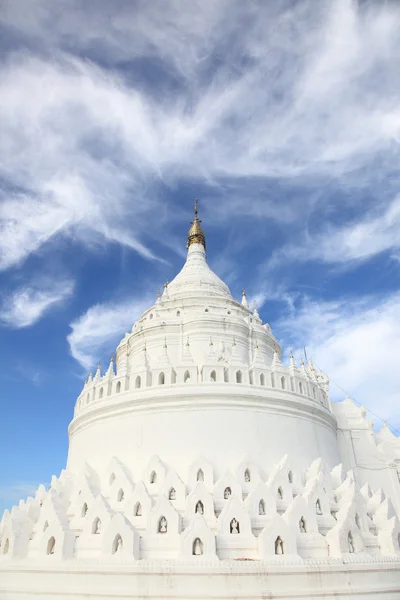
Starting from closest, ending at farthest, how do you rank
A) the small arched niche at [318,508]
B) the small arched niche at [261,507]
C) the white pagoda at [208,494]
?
the white pagoda at [208,494], the small arched niche at [261,507], the small arched niche at [318,508]

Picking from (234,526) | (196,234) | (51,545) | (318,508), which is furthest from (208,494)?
(196,234)

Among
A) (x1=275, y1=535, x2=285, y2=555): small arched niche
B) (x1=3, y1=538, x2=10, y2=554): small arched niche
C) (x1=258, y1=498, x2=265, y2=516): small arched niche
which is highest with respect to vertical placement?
(x1=258, y1=498, x2=265, y2=516): small arched niche

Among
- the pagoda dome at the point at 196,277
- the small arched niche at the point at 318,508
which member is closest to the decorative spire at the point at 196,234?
the pagoda dome at the point at 196,277

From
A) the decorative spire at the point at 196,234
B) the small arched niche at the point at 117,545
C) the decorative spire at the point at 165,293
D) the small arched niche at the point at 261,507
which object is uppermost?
the decorative spire at the point at 196,234

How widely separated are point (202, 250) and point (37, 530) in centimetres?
2389

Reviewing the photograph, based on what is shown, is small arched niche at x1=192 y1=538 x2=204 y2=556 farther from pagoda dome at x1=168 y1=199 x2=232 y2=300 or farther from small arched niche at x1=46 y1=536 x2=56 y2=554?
pagoda dome at x1=168 y1=199 x2=232 y2=300

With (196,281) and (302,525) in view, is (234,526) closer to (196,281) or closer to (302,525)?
(302,525)

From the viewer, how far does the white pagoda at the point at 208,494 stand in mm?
14609

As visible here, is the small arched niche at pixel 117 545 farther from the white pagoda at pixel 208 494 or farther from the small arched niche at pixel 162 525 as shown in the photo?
the small arched niche at pixel 162 525

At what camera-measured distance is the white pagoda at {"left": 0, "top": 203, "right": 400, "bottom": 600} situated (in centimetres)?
1461

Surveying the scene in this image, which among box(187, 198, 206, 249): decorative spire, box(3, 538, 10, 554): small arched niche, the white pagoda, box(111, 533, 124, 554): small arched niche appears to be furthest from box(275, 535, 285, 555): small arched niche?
box(187, 198, 206, 249): decorative spire

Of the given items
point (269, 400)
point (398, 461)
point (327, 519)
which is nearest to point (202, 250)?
point (269, 400)

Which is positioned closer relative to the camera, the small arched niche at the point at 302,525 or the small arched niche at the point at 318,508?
the small arched niche at the point at 302,525

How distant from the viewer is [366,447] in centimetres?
2650
